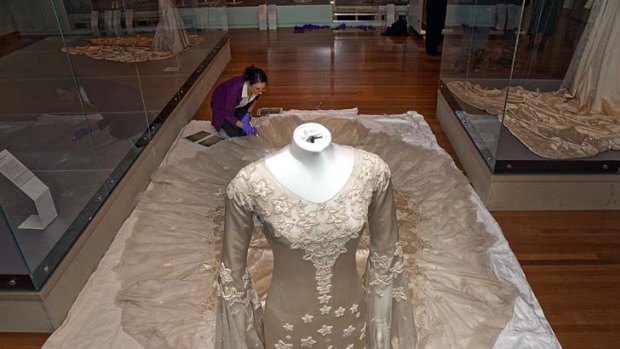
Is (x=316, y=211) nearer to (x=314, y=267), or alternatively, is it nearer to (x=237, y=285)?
(x=314, y=267)

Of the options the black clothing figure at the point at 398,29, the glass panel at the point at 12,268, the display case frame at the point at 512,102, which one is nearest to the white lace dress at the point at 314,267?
the glass panel at the point at 12,268

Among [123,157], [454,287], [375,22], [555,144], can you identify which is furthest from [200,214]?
[375,22]

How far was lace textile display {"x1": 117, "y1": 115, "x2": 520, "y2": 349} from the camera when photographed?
1.33 m

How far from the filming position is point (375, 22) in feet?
29.0

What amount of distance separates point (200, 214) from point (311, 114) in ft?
6.38

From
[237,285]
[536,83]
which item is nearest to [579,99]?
[536,83]

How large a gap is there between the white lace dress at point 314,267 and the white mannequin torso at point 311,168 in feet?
0.06

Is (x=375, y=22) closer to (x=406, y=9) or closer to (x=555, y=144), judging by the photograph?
(x=406, y=9)

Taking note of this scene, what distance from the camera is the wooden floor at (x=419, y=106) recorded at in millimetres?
2287

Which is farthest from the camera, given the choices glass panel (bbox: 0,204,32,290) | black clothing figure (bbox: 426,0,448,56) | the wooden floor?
black clothing figure (bbox: 426,0,448,56)

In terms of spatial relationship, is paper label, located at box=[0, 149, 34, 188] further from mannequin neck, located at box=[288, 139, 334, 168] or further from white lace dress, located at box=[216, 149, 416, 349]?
mannequin neck, located at box=[288, 139, 334, 168]

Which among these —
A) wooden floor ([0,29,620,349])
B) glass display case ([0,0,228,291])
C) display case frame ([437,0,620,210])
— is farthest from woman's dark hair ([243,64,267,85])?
display case frame ([437,0,620,210])

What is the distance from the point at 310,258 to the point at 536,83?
383 cm

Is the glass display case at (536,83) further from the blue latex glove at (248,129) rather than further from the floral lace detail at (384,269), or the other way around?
the floral lace detail at (384,269)
